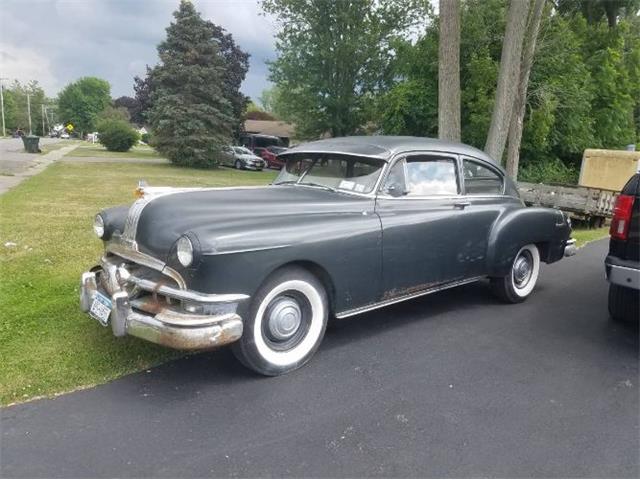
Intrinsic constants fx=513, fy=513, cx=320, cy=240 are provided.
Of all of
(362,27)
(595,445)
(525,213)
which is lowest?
(595,445)

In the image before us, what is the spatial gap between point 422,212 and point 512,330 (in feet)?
4.57

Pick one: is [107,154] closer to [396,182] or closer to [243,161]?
[243,161]

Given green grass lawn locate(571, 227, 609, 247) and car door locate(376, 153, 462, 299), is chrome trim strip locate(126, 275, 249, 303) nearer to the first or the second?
car door locate(376, 153, 462, 299)

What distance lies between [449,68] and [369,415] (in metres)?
7.54

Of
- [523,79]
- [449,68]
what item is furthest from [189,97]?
[449,68]

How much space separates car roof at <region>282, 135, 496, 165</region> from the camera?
4484mm

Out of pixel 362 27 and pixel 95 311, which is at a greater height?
pixel 362 27

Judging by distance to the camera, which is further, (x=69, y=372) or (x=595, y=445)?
(x=69, y=372)

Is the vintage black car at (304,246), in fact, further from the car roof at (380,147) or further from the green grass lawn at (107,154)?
the green grass lawn at (107,154)

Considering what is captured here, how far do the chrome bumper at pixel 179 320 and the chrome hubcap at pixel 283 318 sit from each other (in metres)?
0.35

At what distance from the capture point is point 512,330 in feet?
15.5

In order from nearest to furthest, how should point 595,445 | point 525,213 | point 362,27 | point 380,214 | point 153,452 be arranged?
point 153,452 < point 595,445 < point 380,214 < point 525,213 < point 362,27

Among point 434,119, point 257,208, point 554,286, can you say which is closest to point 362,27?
point 434,119

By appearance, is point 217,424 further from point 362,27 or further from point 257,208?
point 362,27
